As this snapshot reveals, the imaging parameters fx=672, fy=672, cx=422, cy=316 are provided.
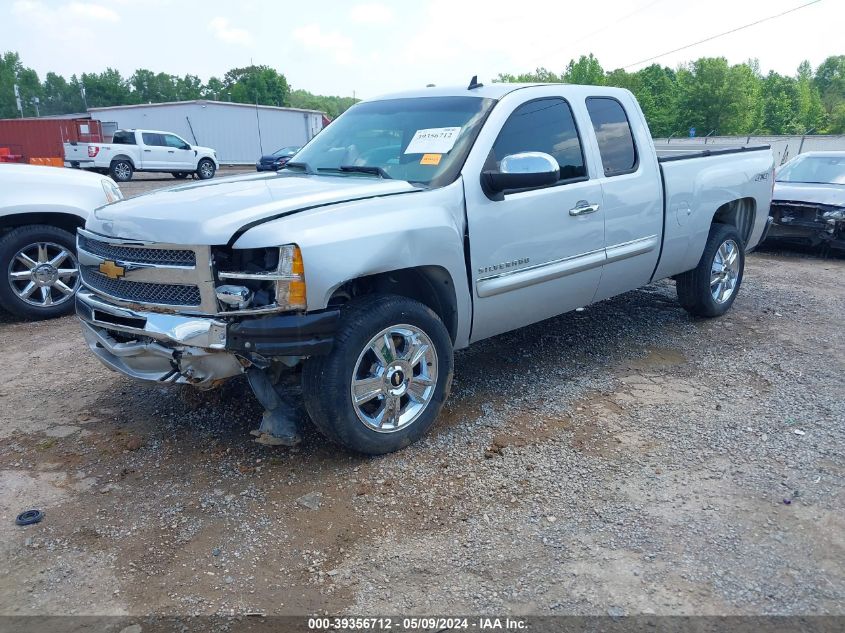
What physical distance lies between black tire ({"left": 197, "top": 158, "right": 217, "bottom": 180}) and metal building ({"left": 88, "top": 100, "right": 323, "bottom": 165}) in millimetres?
10906

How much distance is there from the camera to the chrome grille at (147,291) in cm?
323

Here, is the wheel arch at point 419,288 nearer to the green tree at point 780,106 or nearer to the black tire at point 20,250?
the black tire at point 20,250

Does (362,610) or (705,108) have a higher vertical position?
(705,108)

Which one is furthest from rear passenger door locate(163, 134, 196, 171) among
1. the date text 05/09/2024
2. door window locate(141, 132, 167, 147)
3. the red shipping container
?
the date text 05/09/2024

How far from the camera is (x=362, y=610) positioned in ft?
8.23

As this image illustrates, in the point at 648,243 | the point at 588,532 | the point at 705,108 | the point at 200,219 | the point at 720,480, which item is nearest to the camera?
the point at 588,532

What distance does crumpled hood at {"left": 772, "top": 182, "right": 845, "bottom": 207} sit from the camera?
9055 millimetres

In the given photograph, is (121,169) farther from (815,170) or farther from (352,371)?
(352,371)

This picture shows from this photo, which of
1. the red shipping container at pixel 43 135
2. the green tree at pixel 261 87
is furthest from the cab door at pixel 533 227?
the green tree at pixel 261 87

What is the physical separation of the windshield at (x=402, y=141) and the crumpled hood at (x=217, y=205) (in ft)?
0.69

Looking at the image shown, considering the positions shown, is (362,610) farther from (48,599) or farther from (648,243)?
(648,243)

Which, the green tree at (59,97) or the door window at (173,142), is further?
the green tree at (59,97)

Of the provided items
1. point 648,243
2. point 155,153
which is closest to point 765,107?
point 155,153

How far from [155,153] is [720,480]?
25.8m
